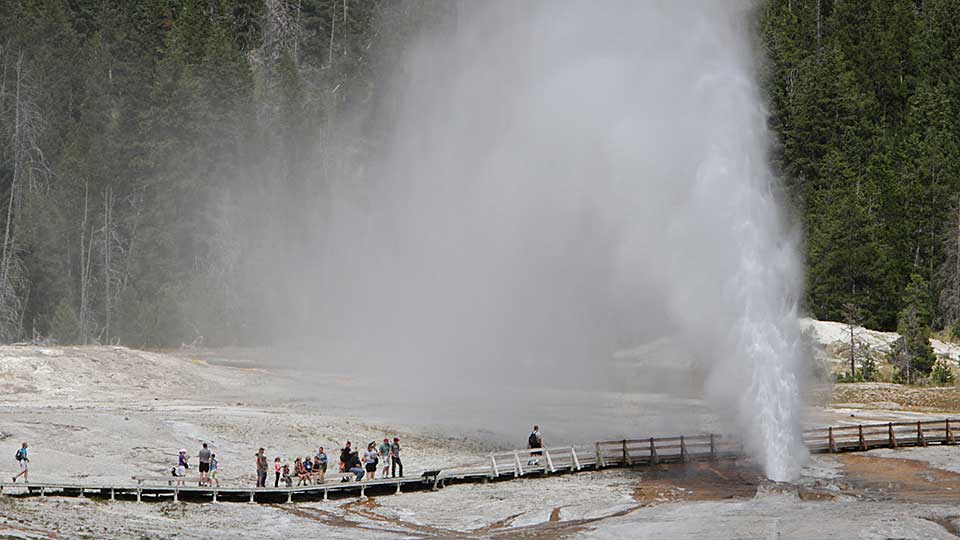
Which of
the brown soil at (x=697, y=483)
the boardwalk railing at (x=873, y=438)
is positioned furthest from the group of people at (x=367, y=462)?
the boardwalk railing at (x=873, y=438)

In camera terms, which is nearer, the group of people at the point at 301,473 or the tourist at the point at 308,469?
the group of people at the point at 301,473

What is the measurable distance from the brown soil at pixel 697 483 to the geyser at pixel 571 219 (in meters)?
1.25

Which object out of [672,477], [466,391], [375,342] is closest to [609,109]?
[466,391]

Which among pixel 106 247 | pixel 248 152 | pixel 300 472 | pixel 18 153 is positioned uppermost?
pixel 248 152

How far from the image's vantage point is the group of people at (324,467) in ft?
106

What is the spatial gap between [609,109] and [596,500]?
2683 cm

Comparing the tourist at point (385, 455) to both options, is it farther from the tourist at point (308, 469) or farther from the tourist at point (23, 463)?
the tourist at point (23, 463)

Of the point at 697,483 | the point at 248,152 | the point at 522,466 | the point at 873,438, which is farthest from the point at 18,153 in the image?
the point at 697,483

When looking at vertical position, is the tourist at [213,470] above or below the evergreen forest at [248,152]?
below

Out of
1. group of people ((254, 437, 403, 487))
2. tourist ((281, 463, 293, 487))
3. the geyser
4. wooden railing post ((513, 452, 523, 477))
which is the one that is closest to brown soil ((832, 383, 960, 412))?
the geyser

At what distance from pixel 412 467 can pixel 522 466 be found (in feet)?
12.0

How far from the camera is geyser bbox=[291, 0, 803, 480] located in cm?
3884

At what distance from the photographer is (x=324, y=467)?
3334 cm

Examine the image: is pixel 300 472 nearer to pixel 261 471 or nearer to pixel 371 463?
pixel 261 471
